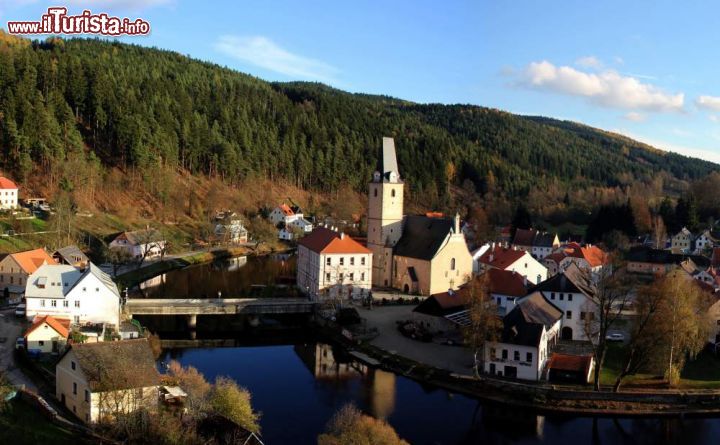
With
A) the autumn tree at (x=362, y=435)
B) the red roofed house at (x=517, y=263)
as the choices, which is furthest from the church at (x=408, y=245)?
the autumn tree at (x=362, y=435)

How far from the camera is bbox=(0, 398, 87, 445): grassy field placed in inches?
836

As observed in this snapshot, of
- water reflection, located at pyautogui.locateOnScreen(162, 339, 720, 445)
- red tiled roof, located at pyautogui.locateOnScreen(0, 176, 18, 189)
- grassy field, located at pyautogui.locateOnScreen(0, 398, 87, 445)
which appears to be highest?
red tiled roof, located at pyautogui.locateOnScreen(0, 176, 18, 189)

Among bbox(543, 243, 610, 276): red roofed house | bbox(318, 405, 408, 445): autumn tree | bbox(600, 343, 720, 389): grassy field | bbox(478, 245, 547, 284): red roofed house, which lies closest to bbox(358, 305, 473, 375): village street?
bbox(600, 343, 720, 389): grassy field

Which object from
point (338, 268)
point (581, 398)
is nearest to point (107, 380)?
point (581, 398)

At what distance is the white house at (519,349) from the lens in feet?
106

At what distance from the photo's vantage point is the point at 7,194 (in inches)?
2534

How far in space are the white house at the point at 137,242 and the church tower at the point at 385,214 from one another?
23.6 m

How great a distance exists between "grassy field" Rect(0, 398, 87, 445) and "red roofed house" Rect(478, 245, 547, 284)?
39.8m

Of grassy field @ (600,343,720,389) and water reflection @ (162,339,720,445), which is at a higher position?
grassy field @ (600,343,720,389)

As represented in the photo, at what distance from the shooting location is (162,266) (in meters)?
64.2

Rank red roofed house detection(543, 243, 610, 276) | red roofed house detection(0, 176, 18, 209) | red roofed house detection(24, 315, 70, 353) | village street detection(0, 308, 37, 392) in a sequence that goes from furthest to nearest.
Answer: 1. red roofed house detection(543, 243, 610, 276)
2. red roofed house detection(0, 176, 18, 209)
3. red roofed house detection(24, 315, 70, 353)
4. village street detection(0, 308, 37, 392)

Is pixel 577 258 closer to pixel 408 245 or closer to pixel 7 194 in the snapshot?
pixel 408 245

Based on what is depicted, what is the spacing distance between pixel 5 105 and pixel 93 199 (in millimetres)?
14426

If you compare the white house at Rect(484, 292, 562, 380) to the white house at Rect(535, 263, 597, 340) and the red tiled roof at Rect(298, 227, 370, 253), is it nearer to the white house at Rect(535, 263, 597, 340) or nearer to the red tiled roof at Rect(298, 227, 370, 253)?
the white house at Rect(535, 263, 597, 340)
